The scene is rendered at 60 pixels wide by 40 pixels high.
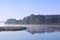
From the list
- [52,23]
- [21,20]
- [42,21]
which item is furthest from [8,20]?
[52,23]

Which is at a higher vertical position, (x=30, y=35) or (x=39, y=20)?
(x=39, y=20)

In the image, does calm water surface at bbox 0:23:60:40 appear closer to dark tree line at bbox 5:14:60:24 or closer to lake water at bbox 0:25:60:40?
lake water at bbox 0:25:60:40

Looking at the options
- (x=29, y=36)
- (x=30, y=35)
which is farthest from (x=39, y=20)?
(x=29, y=36)

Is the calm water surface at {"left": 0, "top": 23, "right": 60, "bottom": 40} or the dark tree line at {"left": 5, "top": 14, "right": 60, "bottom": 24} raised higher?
the dark tree line at {"left": 5, "top": 14, "right": 60, "bottom": 24}

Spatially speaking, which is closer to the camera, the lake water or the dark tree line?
the lake water

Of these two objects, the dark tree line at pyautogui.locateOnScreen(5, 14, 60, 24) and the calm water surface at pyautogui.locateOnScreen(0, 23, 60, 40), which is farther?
the dark tree line at pyautogui.locateOnScreen(5, 14, 60, 24)

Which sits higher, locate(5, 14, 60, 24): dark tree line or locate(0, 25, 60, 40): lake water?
locate(5, 14, 60, 24): dark tree line

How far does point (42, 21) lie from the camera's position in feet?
21.3

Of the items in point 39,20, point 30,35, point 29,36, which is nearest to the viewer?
point 29,36

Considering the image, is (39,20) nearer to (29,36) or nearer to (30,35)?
(30,35)

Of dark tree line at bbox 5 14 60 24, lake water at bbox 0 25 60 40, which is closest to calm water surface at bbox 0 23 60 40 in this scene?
lake water at bbox 0 25 60 40

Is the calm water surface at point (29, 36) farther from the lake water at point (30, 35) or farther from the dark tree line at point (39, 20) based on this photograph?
the dark tree line at point (39, 20)

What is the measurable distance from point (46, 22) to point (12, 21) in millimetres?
1818

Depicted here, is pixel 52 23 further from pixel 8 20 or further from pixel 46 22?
pixel 8 20
